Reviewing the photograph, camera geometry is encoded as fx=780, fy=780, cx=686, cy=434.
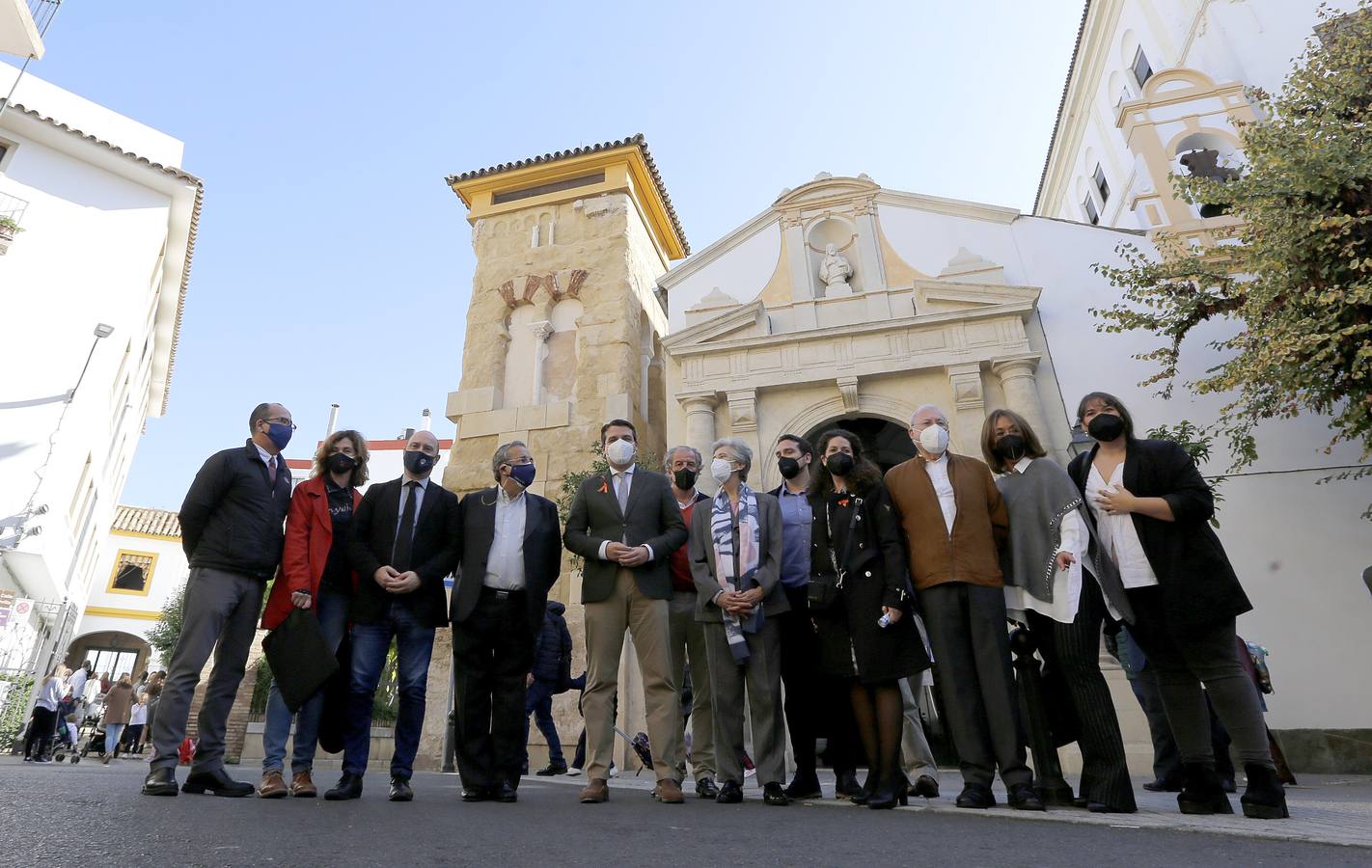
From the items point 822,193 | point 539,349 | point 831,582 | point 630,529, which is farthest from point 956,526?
point 539,349

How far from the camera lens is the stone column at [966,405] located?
411 inches

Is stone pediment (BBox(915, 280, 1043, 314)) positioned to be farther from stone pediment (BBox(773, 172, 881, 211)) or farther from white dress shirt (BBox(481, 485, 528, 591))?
white dress shirt (BBox(481, 485, 528, 591))

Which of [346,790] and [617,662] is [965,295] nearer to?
[617,662]

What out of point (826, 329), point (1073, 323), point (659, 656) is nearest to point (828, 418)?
point (826, 329)

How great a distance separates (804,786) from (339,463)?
2.99 metres

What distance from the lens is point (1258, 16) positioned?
47.4ft

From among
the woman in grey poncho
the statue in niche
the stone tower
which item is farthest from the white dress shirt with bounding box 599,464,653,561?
the statue in niche

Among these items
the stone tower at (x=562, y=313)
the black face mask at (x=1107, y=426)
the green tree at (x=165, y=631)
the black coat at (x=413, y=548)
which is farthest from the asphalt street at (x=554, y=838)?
the green tree at (x=165, y=631)

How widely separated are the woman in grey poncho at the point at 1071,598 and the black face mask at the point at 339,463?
3.47 m

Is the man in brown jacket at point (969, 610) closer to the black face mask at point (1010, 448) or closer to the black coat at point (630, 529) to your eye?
the black face mask at point (1010, 448)

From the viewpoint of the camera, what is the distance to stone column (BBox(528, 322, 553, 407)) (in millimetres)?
13414

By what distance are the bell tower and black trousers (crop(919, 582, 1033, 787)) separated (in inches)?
366

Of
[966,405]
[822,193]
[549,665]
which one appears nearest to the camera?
[549,665]

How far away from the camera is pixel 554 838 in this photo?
227cm
